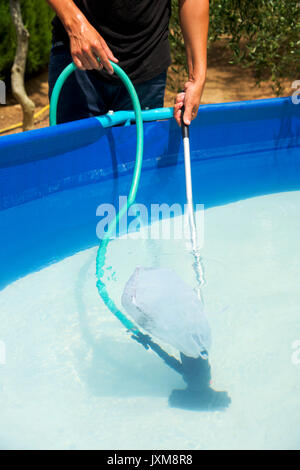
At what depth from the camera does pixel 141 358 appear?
1849 millimetres

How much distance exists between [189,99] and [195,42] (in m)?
0.24

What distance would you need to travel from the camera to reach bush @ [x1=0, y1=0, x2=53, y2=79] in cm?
479

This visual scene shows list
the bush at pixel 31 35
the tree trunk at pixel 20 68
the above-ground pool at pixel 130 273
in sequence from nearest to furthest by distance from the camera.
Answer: the above-ground pool at pixel 130 273 → the tree trunk at pixel 20 68 → the bush at pixel 31 35

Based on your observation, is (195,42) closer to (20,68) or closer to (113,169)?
(113,169)

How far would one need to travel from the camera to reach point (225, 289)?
226cm

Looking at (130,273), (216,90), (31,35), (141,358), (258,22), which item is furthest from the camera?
(216,90)

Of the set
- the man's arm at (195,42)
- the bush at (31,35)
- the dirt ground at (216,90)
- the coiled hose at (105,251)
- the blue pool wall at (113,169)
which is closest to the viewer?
the coiled hose at (105,251)

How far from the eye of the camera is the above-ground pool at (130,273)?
1.62 m

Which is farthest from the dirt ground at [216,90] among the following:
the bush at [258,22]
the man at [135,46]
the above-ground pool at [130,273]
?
the man at [135,46]

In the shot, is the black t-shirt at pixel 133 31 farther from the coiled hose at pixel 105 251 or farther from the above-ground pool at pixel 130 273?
the above-ground pool at pixel 130 273

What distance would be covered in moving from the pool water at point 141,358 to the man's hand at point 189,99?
0.62 m

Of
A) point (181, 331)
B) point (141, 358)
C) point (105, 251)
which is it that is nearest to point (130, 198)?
point (105, 251)

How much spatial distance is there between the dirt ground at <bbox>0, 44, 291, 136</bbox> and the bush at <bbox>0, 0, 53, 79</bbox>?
0.75 ft
